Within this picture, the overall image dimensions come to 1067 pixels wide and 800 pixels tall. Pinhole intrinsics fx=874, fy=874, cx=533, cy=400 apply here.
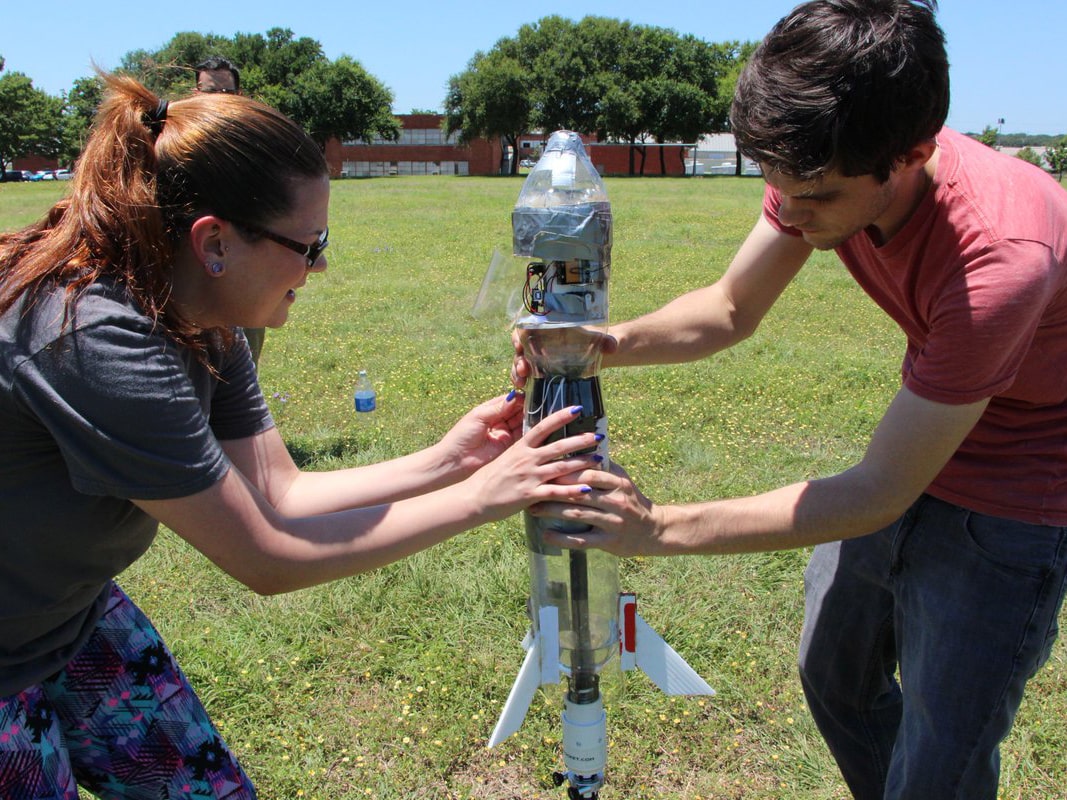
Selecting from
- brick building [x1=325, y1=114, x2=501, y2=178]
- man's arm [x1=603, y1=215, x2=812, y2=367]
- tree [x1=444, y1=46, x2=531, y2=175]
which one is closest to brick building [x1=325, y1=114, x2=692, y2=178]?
brick building [x1=325, y1=114, x2=501, y2=178]

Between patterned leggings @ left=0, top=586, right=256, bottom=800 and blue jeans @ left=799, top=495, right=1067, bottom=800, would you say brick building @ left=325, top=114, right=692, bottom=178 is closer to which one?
blue jeans @ left=799, top=495, right=1067, bottom=800

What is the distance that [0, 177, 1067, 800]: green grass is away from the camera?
3.49 meters

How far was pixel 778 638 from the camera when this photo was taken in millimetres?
4234

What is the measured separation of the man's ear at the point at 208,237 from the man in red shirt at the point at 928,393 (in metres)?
0.81

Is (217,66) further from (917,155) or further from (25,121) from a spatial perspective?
(25,121)

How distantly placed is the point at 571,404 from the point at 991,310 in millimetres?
926

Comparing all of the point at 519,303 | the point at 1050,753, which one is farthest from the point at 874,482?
the point at 1050,753

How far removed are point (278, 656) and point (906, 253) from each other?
331 cm

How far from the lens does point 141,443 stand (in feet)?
5.41

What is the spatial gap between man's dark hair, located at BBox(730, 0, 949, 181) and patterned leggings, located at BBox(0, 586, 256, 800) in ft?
6.50

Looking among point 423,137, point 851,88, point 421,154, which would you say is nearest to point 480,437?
point 851,88

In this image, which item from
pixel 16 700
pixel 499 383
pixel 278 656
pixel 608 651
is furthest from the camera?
pixel 499 383

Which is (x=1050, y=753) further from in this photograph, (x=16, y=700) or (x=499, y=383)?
(x=499, y=383)

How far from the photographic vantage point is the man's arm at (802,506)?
6.54 feet
